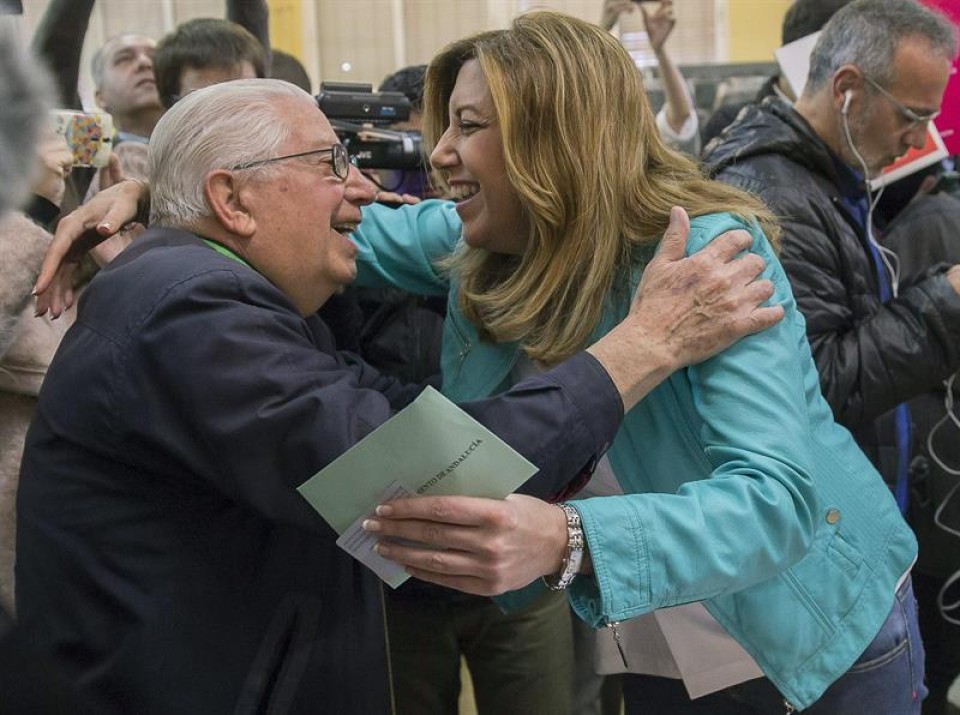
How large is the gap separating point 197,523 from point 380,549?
26cm

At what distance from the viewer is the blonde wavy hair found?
151 centimetres

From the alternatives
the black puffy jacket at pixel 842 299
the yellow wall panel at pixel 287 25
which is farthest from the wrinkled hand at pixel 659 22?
the yellow wall panel at pixel 287 25

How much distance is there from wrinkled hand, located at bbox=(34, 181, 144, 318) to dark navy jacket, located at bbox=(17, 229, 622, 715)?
0.28m

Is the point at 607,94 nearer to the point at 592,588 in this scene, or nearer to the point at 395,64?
the point at 592,588

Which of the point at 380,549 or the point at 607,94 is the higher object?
the point at 607,94

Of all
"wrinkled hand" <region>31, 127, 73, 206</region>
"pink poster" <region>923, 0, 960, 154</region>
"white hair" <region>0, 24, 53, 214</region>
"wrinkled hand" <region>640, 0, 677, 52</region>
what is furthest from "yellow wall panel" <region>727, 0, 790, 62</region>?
"white hair" <region>0, 24, 53, 214</region>

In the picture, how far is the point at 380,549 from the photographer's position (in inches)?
47.4

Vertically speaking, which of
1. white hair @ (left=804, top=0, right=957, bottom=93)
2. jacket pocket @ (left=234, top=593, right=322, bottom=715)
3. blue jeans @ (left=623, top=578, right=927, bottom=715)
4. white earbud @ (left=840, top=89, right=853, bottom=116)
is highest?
white hair @ (left=804, top=0, right=957, bottom=93)

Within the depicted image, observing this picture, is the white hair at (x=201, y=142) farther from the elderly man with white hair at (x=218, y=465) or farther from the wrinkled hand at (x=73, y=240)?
the wrinkled hand at (x=73, y=240)

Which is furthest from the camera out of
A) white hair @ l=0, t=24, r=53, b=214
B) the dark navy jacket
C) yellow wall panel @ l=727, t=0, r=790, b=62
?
yellow wall panel @ l=727, t=0, r=790, b=62

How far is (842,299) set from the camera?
1.94m

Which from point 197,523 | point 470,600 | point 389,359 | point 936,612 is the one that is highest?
point 197,523

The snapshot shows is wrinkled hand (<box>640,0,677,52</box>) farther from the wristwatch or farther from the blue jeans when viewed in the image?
the wristwatch

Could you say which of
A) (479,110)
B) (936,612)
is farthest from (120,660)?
(936,612)
